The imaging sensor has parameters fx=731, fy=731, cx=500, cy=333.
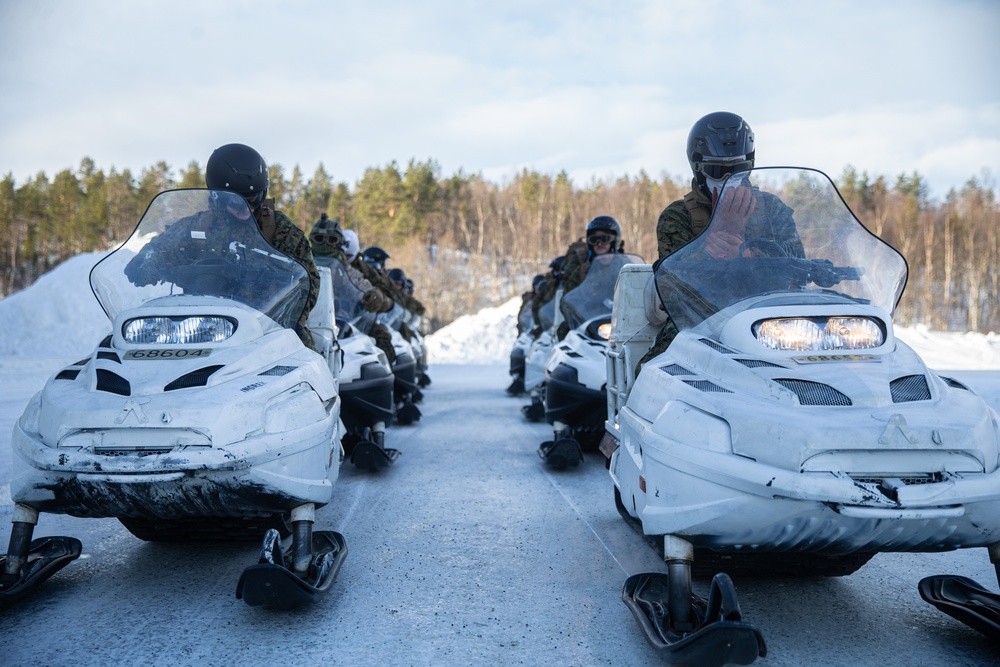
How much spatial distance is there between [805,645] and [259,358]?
2.49 metres

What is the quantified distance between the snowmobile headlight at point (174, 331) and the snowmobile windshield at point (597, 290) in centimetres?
436

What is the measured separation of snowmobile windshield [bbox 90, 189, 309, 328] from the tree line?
33.7 m

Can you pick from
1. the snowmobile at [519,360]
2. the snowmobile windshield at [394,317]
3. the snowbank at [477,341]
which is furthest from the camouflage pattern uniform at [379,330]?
the snowbank at [477,341]

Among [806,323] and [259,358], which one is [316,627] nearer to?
[259,358]

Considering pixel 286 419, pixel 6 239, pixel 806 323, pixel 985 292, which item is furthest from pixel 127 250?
pixel 6 239

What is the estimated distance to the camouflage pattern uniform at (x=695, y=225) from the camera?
10.8ft

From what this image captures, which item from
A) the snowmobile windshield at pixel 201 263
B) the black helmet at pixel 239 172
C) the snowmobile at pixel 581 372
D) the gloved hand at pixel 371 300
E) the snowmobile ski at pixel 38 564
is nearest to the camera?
the snowmobile ski at pixel 38 564

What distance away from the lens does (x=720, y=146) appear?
13.7 ft

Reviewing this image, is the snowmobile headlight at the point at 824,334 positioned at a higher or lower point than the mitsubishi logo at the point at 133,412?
higher

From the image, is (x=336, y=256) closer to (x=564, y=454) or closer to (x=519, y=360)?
(x=564, y=454)

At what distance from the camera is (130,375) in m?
3.01

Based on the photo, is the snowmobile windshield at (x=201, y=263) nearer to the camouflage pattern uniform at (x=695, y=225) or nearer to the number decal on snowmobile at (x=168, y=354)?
the number decal on snowmobile at (x=168, y=354)

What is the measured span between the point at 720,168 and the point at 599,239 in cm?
409

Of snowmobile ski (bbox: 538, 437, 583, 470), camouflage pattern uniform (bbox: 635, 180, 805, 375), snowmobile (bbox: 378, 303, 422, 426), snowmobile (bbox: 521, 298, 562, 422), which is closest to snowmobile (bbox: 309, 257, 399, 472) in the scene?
snowmobile ski (bbox: 538, 437, 583, 470)
